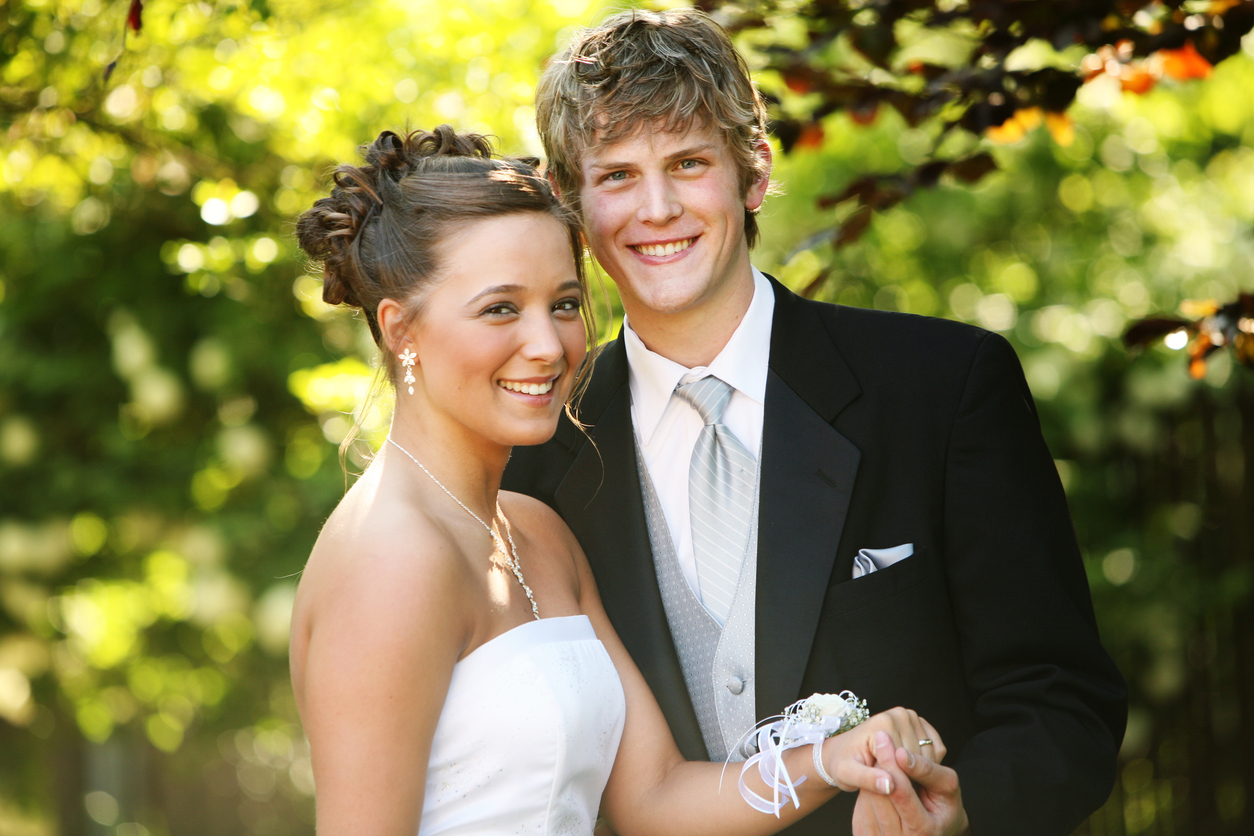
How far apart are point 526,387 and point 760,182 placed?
37.3 inches

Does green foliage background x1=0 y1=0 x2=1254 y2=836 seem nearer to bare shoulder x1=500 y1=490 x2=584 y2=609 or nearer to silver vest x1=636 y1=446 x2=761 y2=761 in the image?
bare shoulder x1=500 y1=490 x2=584 y2=609

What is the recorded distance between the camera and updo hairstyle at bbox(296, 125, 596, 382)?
2328 millimetres

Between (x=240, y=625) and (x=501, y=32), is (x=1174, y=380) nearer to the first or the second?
(x=501, y=32)

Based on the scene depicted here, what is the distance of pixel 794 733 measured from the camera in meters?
2.18

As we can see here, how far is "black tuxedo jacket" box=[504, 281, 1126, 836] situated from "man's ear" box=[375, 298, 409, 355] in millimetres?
680

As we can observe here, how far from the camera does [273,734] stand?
293 inches

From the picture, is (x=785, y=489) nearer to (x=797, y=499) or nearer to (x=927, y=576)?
(x=797, y=499)

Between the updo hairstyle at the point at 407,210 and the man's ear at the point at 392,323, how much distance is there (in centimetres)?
2

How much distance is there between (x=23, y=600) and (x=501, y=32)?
4.47 meters

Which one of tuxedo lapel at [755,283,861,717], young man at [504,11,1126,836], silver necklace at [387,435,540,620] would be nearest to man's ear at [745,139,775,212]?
young man at [504,11,1126,836]

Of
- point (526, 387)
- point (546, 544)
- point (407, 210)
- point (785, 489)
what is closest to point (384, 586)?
Result: point (526, 387)

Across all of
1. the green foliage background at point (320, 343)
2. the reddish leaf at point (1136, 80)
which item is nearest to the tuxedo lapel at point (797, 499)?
the reddish leaf at point (1136, 80)

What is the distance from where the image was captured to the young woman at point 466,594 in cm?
203

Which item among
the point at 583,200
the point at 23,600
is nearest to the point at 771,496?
the point at 583,200
